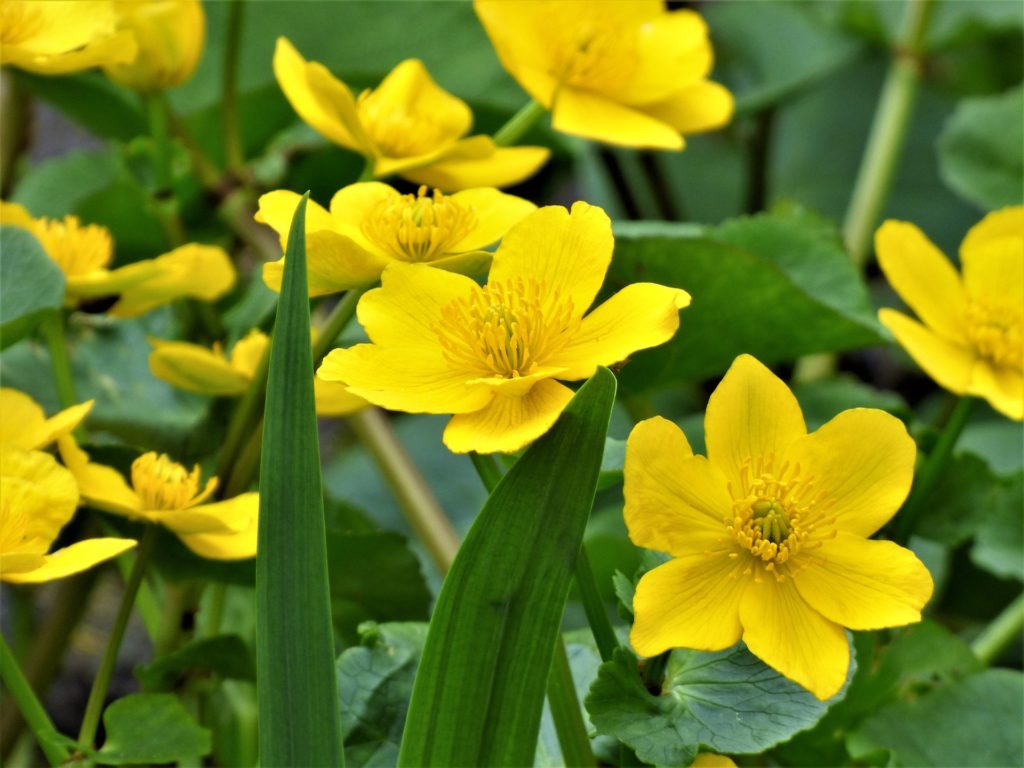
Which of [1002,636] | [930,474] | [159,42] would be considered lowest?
[1002,636]

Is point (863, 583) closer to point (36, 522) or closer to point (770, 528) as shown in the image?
point (770, 528)

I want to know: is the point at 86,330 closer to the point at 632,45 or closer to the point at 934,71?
the point at 632,45

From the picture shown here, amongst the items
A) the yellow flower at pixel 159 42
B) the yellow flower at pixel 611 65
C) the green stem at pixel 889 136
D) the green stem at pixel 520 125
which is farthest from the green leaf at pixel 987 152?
the yellow flower at pixel 159 42

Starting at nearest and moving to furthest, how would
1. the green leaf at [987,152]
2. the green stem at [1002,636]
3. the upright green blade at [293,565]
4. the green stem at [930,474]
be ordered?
the upright green blade at [293,565]
the green stem at [930,474]
the green stem at [1002,636]
the green leaf at [987,152]

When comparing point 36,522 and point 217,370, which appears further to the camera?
point 217,370

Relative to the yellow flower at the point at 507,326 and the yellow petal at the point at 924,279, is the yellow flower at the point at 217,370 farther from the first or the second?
the yellow petal at the point at 924,279

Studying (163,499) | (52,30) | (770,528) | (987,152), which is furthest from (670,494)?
(987,152)

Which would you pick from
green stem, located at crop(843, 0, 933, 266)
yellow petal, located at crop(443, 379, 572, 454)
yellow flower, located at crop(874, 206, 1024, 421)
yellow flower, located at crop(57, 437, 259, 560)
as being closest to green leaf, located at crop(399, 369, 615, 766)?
yellow petal, located at crop(443, 379, 572, 454)

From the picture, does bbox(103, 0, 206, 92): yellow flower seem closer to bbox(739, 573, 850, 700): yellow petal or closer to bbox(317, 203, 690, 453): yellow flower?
bbox(317, 203, 690, 453): yellow flower
